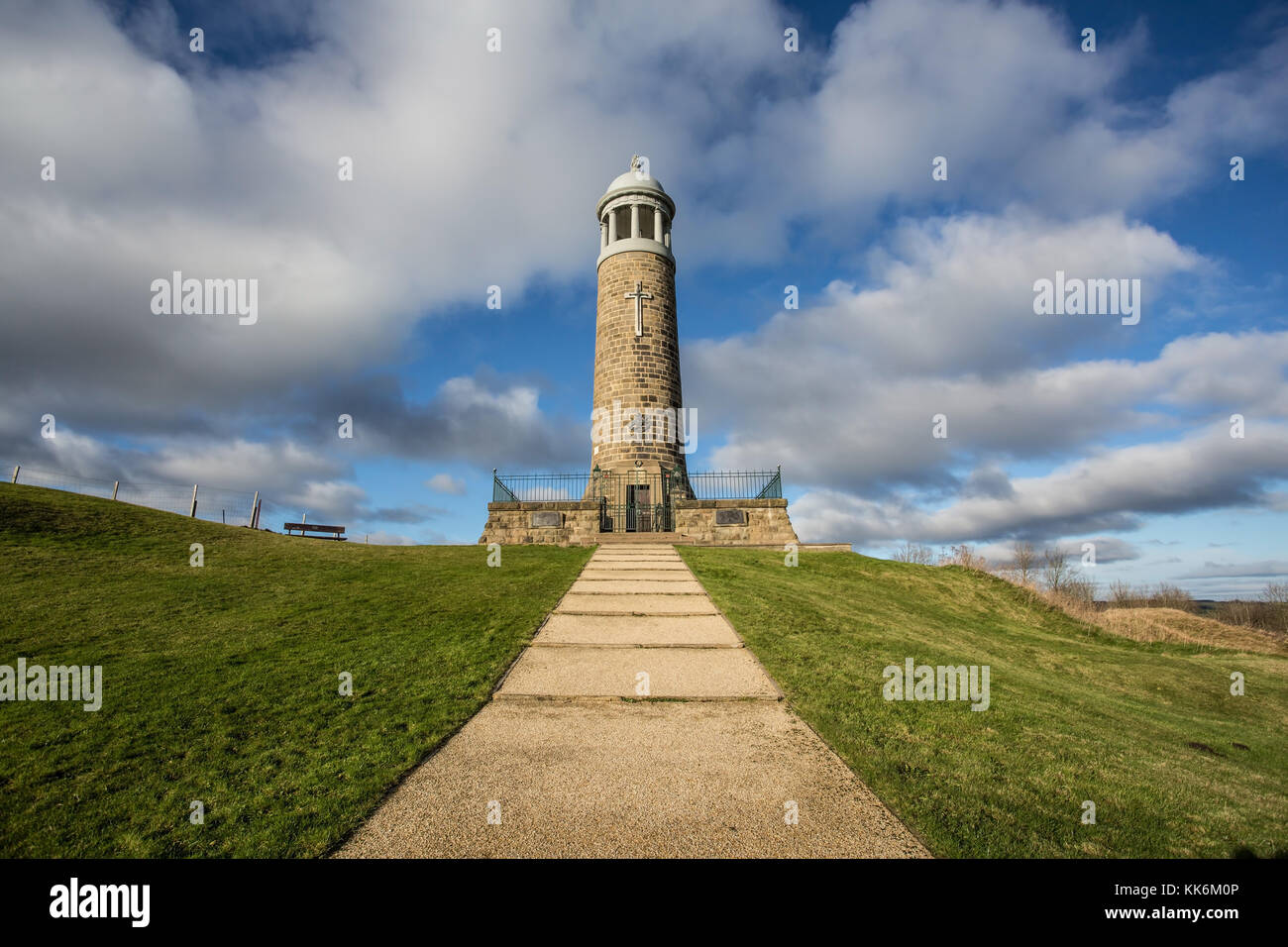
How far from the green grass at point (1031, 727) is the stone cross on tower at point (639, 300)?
43.6 ft

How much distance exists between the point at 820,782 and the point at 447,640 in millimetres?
5058

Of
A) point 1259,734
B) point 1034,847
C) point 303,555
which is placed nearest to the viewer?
point 1034,847

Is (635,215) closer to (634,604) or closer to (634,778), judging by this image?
(634,604)

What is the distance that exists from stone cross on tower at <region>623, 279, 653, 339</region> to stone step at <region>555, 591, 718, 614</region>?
15728 mm

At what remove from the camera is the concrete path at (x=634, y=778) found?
327 centimetres

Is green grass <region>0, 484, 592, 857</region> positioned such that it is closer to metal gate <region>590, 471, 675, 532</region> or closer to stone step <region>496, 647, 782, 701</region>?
stone step <region>496, 647, 782, 701</region>

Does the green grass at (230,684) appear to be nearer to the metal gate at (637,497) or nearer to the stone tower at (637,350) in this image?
the metal gate at (637,497)

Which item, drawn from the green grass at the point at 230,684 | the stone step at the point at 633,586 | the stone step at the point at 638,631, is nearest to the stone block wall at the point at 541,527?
the green grass at the point at 230,684

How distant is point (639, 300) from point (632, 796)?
2256 centimetres

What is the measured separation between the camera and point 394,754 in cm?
428

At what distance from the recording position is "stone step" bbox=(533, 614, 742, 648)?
7676 mm

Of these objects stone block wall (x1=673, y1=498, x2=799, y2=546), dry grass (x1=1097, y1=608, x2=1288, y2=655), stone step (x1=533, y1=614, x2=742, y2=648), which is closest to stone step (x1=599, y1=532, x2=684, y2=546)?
stone block wall (x1=673, y1=498, x2=799, y2=546)
